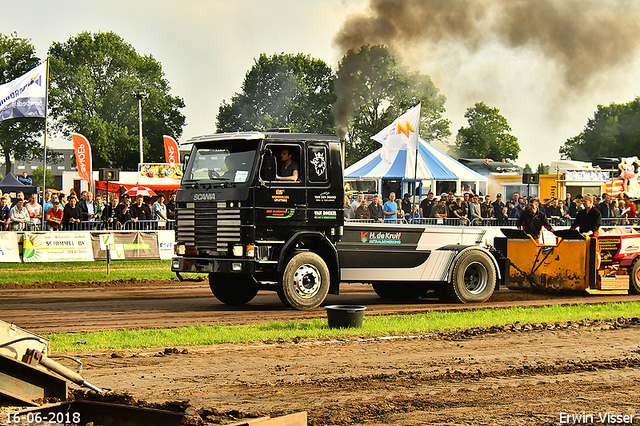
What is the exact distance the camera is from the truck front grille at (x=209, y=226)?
12.7m

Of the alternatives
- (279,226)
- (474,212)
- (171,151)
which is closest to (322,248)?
(279,226)

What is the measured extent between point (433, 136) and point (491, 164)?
34.0 meters

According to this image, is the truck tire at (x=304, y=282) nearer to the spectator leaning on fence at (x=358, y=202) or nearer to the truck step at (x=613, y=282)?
the truck step at (x=613, y=282)

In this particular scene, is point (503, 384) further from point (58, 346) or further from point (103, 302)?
point (103, 302)

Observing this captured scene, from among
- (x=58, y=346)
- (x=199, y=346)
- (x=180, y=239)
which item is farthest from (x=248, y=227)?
(x=58, y=346)

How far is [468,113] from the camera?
3250 inches

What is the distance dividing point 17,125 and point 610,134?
212 ft

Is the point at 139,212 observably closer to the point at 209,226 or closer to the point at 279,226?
the point at 209,226

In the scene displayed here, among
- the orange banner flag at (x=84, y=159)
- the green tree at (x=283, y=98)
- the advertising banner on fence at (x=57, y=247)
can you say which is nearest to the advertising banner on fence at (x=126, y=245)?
the advertising banner on fence at (x=57, y=247)

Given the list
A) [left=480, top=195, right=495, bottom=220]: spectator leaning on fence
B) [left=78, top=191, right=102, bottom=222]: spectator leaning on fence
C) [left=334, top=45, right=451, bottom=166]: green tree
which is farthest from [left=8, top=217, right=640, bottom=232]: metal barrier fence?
[left=334, top=45, right=451, bottom=166]: green tree

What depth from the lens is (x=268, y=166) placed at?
12.7 metres

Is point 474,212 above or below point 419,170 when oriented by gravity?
below

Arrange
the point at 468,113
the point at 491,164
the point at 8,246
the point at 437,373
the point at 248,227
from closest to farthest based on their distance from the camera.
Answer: the point at 437,373, the point at 248,227, the point at 8,246, the point at 491,164, the point at 468,113

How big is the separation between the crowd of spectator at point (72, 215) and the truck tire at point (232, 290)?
6088mm
